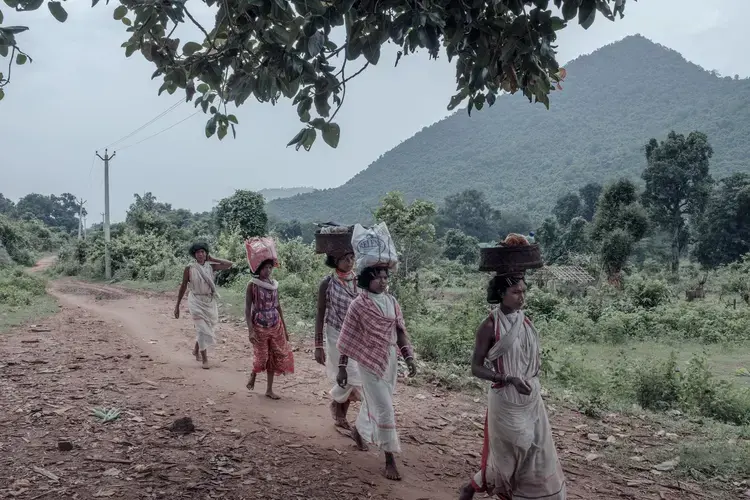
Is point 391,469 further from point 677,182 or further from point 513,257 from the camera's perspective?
point 677,182

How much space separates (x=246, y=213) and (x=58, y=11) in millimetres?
24414

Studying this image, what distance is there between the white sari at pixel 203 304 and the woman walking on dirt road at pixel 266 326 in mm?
1778

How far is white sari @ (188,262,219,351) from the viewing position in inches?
301

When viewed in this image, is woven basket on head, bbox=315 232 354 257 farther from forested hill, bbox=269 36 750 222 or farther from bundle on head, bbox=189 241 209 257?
forested hill, bbox=269 36 750 222

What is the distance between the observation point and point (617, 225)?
30297 mm

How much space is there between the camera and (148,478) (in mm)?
3908

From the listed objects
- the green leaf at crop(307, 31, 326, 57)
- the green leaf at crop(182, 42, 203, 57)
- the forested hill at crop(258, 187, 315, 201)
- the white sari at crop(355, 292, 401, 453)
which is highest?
the forested hill at crop(258, 187, 315, 201)

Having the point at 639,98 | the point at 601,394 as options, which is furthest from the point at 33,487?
the point at 639,98

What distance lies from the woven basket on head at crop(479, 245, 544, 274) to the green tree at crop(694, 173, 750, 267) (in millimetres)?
36869

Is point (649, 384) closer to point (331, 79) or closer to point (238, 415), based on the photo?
point (238, 415)

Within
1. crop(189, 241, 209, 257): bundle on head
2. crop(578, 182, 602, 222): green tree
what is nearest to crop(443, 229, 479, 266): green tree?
crop(578, 182, 602, 222): green tree

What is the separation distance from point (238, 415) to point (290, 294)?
9743 mm

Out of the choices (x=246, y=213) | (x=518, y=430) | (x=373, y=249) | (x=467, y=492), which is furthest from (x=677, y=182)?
(x=518, y=430)

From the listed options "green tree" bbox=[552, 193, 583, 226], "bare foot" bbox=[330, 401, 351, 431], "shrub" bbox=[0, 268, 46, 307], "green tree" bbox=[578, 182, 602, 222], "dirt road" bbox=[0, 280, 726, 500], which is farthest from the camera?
"green tree" bbox=[552, 193, 583, 226]
